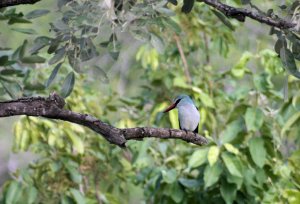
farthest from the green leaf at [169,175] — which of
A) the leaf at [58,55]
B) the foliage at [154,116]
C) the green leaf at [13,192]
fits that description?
the leaf at [58,55]

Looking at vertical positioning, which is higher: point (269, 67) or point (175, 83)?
point (269, 67)

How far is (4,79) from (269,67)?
195 centimetres

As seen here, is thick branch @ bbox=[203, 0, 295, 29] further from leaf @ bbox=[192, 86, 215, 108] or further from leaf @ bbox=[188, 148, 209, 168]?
leaf @ bbox=[192, 86, 215, 108]

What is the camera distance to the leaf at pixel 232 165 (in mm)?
4547

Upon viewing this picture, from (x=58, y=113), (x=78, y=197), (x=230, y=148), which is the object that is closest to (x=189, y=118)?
(x=230, y=148)

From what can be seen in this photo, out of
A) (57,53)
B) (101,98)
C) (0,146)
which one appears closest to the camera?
(57,53)

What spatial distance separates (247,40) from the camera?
8227mm

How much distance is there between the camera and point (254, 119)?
4.93 m

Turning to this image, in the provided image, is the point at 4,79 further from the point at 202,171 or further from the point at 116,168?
the point at 116,168

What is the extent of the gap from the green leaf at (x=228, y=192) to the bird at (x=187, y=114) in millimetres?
431

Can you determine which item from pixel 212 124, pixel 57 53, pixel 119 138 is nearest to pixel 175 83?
pixel 212 124

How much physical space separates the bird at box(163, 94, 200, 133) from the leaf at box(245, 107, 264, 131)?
33 centimetres

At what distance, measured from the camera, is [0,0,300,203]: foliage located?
3.74 m

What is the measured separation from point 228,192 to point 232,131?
46 cm
